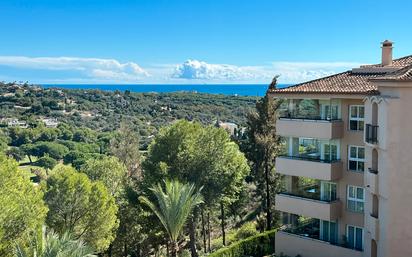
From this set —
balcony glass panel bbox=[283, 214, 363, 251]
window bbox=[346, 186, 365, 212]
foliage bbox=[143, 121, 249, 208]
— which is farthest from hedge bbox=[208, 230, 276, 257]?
window bbox=[346, 186, 365, 212]

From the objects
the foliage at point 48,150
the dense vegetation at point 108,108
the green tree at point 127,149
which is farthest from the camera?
the dense vegetation at point 108,108

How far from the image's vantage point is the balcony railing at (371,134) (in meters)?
21.4

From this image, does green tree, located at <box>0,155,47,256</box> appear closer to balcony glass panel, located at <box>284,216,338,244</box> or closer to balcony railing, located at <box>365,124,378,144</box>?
balcony glass panel, located at <box>284,216,338,244</box>

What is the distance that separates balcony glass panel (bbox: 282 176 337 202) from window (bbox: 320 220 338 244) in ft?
4.63

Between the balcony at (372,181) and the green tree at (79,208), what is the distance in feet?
51.8

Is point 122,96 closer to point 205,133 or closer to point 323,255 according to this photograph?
point 205,133

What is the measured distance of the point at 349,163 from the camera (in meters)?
25.5

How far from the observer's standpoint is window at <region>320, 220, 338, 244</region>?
2614cm

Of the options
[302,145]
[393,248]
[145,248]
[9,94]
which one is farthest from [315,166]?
[9,94]

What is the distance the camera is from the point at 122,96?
145250mm

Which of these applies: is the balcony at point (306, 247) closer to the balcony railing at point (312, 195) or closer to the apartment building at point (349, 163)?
the apartment building at point (349, 163)

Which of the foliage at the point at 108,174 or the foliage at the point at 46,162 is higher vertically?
the foliage at the point at 108,174

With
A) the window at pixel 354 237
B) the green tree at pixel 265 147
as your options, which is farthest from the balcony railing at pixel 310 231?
the green tree at pixel 265 147

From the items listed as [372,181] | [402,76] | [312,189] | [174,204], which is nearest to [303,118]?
[312,189]
